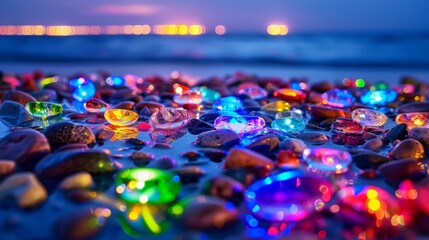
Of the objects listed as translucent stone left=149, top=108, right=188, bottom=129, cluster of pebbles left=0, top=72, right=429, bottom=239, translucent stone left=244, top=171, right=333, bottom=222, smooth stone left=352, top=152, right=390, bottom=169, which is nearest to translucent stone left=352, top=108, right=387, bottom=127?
cluster of pebbles left=0, top=72, right=429, bottom=239

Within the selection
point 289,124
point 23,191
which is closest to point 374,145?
point 289,124

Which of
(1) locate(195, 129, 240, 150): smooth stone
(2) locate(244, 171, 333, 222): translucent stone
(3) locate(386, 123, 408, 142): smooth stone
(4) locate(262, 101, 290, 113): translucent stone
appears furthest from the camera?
(4) locate(262, 101, 290, 113): translucent stone

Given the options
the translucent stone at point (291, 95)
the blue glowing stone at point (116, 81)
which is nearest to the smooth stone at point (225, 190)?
the translucent stone at point (291, 95)

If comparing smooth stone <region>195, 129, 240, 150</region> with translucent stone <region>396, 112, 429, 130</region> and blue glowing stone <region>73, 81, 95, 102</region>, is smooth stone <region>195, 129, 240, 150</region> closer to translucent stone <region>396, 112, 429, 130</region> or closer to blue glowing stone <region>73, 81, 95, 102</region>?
translucent stone <region>396, 112, 429, 130</region>

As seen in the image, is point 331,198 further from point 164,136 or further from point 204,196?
point 164,136

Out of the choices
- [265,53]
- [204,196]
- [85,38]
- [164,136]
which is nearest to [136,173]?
[204,196]

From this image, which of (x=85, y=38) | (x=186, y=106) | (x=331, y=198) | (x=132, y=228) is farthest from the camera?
(x=85, y=38)

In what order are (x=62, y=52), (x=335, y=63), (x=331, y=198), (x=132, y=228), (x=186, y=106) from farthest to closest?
(x=62, y=52) < (x=335, y=63) < (x=186, y=106) < (x=331, y=198) < (x=132, y=228)
